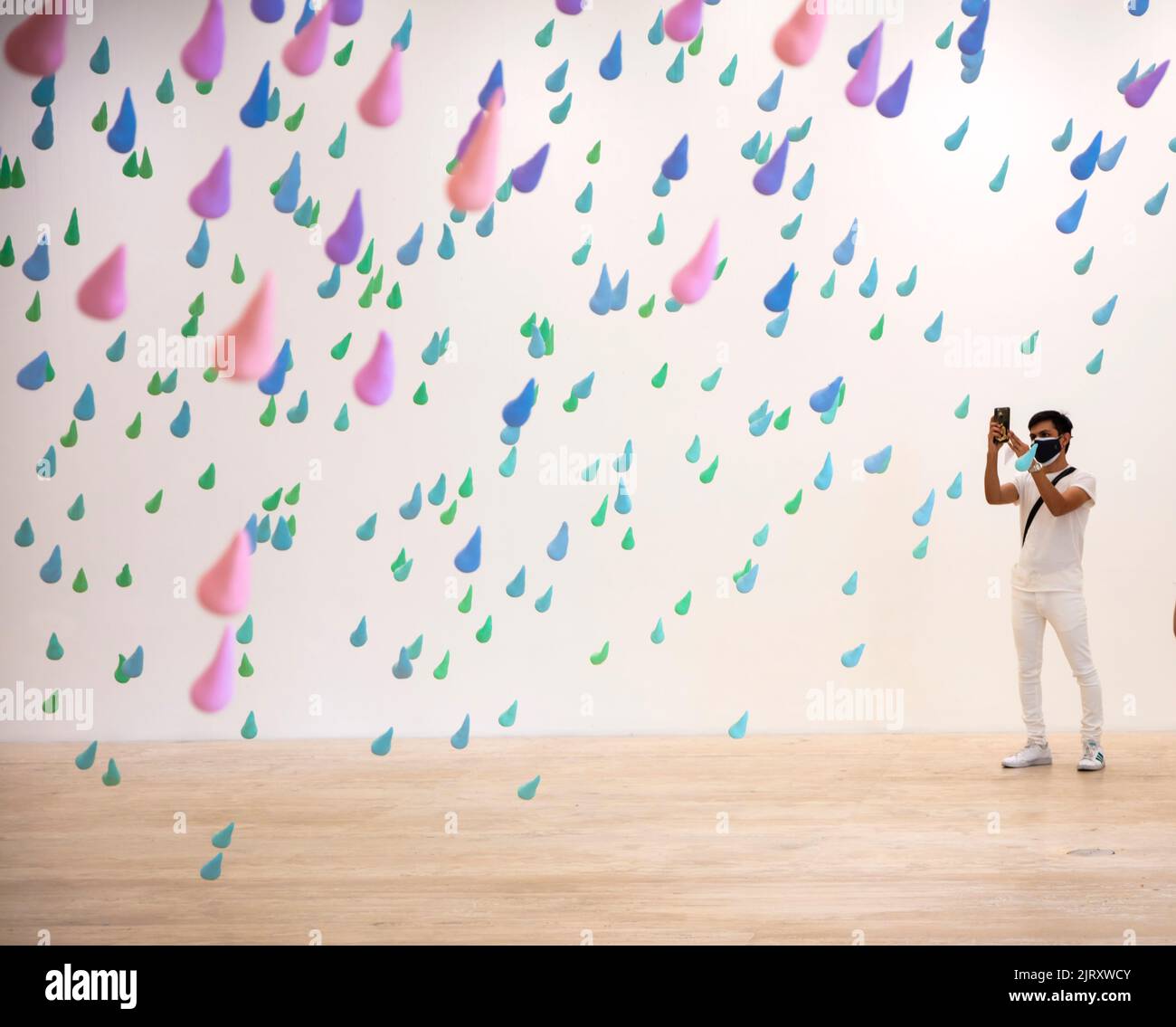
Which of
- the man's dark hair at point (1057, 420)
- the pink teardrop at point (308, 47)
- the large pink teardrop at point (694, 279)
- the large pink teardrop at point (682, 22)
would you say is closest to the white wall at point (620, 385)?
the man's dark hair at point (1057, 420)

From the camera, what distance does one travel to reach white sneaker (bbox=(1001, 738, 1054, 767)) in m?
4.57

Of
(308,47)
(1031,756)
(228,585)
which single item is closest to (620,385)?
(1031,756)

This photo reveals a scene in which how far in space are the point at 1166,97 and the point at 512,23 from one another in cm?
267

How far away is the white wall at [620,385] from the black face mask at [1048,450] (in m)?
0.83

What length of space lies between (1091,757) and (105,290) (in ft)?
11.5

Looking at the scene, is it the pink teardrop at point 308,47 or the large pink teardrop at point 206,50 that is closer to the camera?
the large pink teardrop at point 206,50

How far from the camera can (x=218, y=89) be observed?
5.30 metres

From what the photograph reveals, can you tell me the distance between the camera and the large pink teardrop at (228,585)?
10.4ft

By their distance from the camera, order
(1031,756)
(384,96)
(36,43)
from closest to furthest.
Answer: (36,43) → (384,96) → (1031,756)

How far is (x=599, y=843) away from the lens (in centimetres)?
364

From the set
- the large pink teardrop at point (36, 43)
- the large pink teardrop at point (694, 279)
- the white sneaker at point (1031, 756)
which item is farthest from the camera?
the white sneaker at point (1031, 756)

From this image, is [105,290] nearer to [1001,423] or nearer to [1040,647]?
[1001,423]

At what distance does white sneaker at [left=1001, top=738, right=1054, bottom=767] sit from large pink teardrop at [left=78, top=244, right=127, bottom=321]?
3.28 metres

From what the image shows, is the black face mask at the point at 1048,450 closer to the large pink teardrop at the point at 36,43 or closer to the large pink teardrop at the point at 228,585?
the large pink teardrop at the point at 228,585
